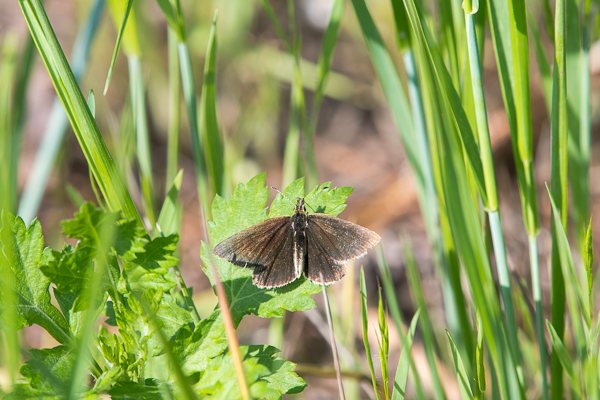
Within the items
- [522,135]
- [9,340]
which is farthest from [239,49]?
[9,340]

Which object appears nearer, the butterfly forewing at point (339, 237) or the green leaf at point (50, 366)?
the green leaf at point (50, 366)

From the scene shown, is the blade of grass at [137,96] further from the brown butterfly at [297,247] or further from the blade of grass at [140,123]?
the brown butterfly at [297,247]

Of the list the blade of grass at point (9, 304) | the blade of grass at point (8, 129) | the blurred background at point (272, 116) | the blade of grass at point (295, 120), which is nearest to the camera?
the blade of grass at point (9, 304)

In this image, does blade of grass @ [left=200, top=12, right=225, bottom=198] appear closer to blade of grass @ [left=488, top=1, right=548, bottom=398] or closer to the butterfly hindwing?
the butterfly hindwing

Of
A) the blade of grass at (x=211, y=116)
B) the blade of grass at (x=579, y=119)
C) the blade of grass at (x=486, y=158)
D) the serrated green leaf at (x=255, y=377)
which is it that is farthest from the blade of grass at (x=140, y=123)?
the blade of grass at (x=579, y=119)

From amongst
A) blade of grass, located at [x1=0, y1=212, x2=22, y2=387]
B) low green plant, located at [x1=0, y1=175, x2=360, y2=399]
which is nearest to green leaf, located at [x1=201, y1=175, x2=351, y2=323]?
low green plant, located at [x1=0, y1=175, x2=360, y2=399]

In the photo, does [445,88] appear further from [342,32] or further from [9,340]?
[342,32]

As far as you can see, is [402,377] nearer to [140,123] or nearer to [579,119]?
[579,119]
